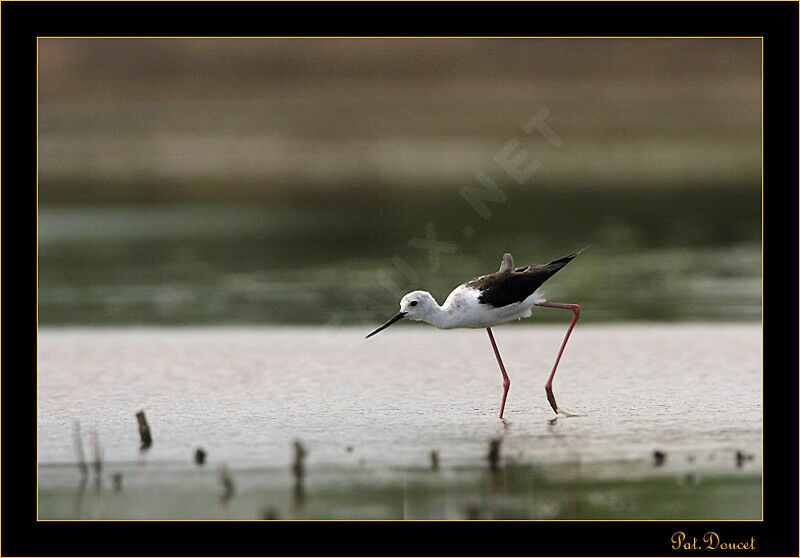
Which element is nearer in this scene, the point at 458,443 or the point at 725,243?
the point at 458,443

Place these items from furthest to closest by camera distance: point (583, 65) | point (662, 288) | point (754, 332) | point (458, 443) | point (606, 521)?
point (583, 65) → point (662, 288) → point (754, 332) → point (458, 443) → point (606, 521)

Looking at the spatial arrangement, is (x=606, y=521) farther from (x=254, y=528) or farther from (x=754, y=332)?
(x=754, y=332)

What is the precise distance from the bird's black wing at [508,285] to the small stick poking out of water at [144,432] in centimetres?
214

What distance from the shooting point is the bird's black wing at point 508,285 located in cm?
843

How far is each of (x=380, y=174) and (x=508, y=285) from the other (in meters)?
17.6

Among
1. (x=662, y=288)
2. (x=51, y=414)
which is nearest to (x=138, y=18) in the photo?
(x=51, y=414)

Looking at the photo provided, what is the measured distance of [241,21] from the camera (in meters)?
8.46

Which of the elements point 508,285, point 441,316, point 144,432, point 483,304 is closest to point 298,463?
point 144,432

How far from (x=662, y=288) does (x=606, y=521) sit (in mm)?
Result: 7599

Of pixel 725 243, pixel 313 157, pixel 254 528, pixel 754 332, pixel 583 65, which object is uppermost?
pixel 583 65

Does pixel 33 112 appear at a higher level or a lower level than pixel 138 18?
lower

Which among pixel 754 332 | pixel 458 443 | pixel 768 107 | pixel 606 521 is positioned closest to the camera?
pixel 606 521

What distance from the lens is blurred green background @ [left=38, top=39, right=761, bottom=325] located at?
14180 millimetres

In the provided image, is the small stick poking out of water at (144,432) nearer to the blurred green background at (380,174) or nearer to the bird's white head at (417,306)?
the bird's white head at (417,306)
